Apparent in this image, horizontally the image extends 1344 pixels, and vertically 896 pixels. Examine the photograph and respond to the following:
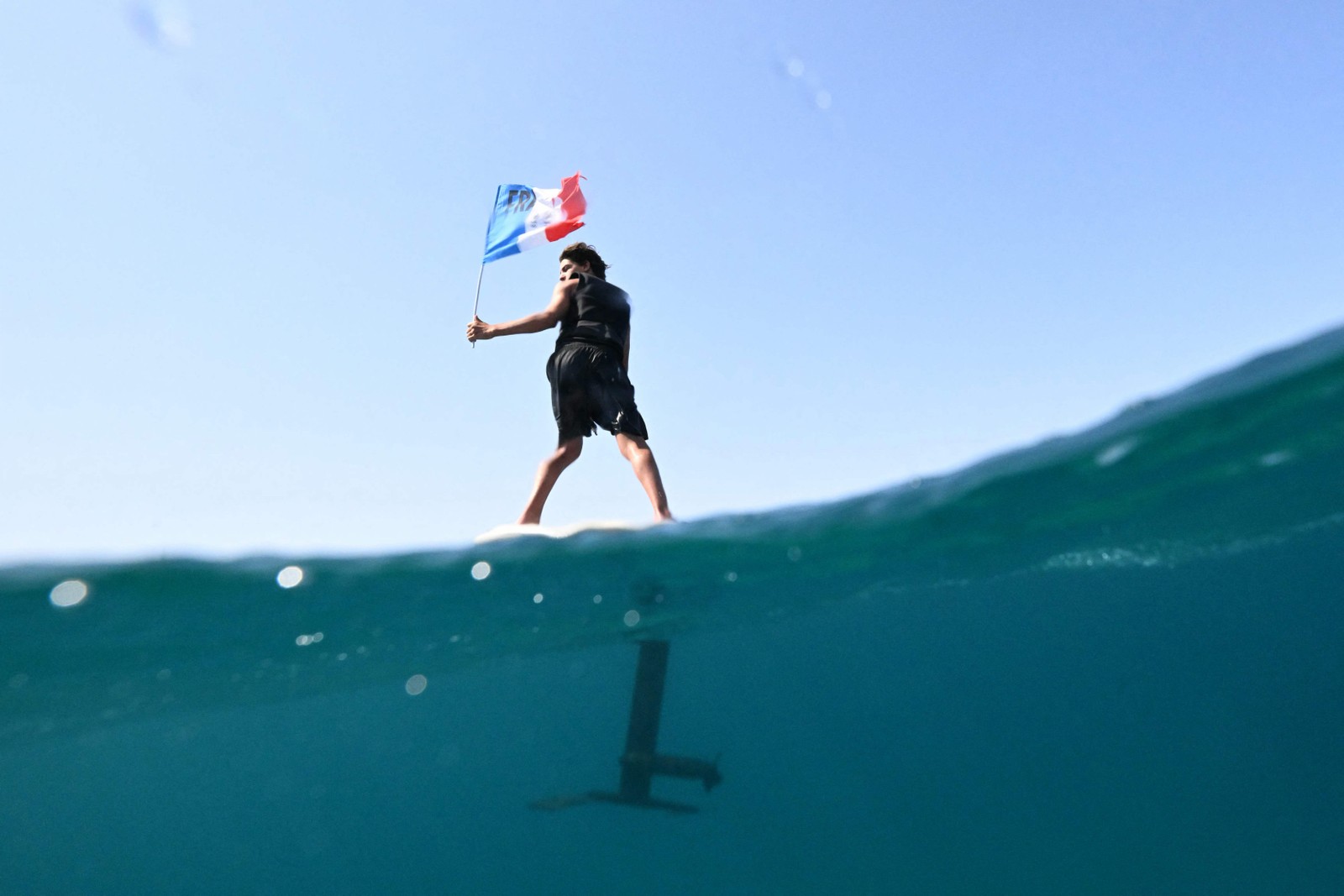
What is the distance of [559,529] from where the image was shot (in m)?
7.59

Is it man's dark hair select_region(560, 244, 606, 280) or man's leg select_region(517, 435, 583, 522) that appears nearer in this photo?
man's leg select_region(517, 435, 583, 522)

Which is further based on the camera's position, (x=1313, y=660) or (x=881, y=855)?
(x=881, y=855)

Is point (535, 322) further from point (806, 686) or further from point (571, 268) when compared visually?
point (806, 686)

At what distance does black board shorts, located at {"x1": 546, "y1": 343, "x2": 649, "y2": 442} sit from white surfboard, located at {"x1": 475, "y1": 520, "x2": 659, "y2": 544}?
0.96m

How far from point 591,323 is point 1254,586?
65.1 feet

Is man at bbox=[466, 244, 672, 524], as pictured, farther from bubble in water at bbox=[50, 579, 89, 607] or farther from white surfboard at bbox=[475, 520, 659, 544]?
bubble in water at bbox=[50, 579, 89, 607]

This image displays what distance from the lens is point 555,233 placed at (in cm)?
704

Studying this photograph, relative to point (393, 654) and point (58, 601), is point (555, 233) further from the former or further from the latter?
point (393, 654)

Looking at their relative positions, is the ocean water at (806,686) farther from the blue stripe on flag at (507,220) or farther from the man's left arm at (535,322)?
the blue stripe on flag at (507,220)

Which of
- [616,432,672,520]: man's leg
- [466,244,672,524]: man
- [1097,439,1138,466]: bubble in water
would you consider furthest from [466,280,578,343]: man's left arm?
[1097,439,1138,466]: bubble in water

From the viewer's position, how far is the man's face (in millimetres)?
6746

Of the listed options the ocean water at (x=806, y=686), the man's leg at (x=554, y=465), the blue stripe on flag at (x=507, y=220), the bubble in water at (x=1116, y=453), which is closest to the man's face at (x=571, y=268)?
the blue stripe on flag at (x=507, y=220)

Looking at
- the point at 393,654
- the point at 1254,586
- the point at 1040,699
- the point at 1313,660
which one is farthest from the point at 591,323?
the point at 1040,699

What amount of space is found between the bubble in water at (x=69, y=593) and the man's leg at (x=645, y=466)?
568cm
